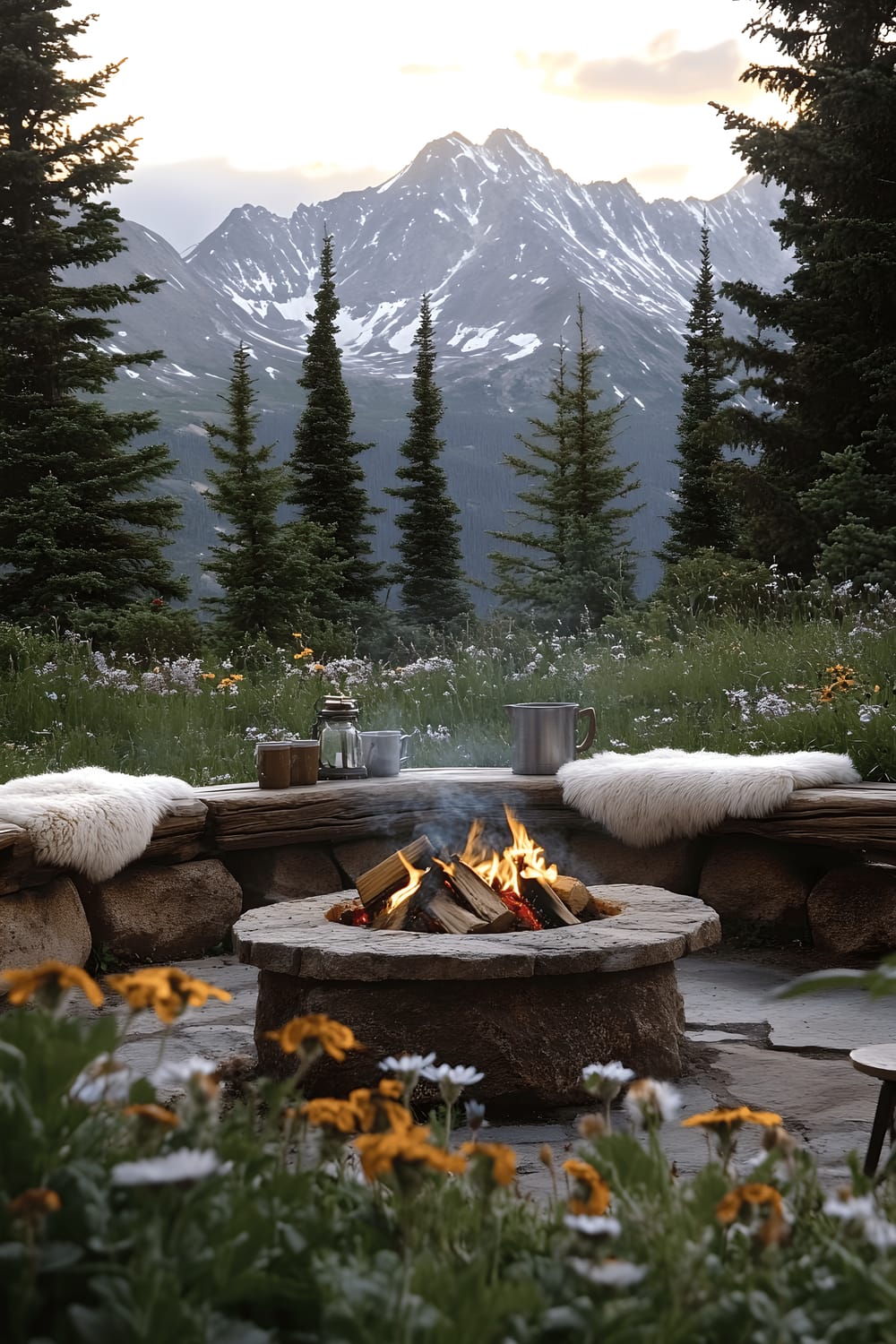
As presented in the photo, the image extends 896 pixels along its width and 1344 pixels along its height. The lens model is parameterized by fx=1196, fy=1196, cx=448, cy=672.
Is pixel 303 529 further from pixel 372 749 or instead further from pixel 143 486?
pixel 372 749

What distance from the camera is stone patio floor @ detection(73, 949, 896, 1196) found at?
2906 millimetres

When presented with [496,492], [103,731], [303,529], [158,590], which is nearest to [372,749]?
[103,731]

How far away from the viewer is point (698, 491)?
2370 cm

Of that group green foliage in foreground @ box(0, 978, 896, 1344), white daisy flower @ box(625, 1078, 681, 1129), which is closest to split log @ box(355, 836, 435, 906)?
white daisy flower @ box(625, 1078, 681, 1129)

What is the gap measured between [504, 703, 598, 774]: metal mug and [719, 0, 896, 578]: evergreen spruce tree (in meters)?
5.86

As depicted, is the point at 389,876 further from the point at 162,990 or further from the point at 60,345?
the point at 60,345

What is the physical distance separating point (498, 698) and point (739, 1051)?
146 inches

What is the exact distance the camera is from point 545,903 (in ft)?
11.8

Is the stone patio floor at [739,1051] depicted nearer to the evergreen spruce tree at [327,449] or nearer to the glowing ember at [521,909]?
the glowing ember at [521,909]

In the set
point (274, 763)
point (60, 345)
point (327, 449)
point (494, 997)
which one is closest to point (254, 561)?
point (60, 345)

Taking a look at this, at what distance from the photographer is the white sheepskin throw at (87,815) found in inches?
169

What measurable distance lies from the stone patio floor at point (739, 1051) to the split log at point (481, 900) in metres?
0.42

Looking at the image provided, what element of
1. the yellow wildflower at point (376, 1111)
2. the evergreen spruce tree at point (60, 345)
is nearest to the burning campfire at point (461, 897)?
the yellow wildflower at point (376, 1111)

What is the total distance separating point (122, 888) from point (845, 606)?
5.15m
